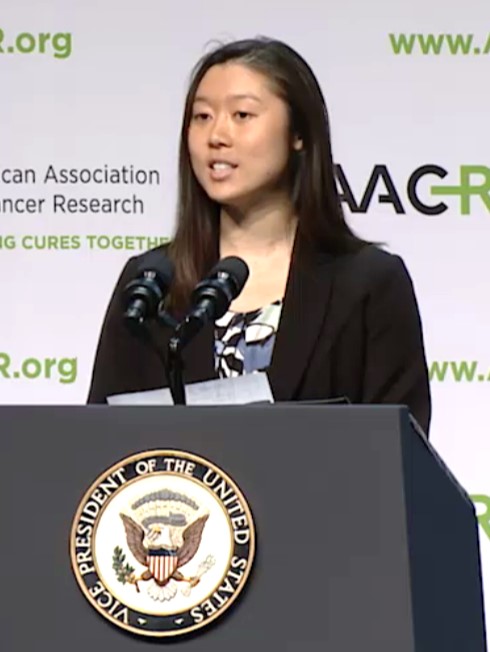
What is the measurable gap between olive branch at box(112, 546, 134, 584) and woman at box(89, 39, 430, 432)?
2.10ft

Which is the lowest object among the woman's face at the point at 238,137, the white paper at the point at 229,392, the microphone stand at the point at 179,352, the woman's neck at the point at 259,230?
the white paper at the point at 229,392

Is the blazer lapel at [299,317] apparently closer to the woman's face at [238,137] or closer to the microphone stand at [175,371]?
the woman's face at [238,137]

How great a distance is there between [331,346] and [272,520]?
0.69 m

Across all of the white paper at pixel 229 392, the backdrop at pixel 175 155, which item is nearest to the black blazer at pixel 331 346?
the white paper at pixel 229 392

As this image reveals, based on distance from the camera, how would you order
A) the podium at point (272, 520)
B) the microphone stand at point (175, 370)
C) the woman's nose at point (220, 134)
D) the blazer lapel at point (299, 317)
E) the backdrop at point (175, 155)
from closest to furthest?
the podium at point (272, 520)
the microphone stand at point (175, 370)
the blazer lapel at point (299, 317)
the woman's nose at point (220, 134)
the backdrop at point (175, 155)

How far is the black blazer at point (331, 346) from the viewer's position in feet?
6.70

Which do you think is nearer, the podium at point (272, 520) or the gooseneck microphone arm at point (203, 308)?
the podium at point (272, 520)

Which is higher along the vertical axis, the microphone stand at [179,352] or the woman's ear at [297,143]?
the woman's ear at [297,143]

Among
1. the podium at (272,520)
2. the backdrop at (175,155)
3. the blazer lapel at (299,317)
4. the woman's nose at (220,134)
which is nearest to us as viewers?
the podium at (272,520)

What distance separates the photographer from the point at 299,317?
2.08 m

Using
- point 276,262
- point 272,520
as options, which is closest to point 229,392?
point 272,520

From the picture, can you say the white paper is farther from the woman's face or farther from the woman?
the woman's face

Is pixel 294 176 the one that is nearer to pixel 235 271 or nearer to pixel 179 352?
pixel 235 271

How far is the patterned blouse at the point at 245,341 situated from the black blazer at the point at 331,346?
0.02 m
